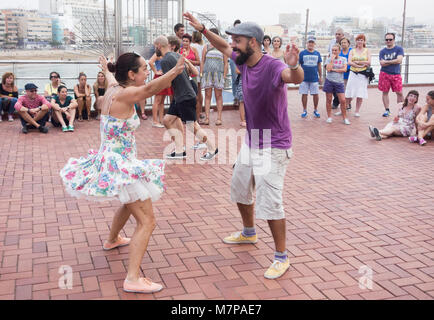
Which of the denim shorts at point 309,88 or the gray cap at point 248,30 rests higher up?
the gray cap at point 248,30

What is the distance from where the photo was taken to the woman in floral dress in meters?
3.62

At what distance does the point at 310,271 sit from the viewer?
13.2 ft

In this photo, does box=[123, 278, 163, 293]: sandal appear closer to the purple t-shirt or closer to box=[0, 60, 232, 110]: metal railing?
the purple t-shirt

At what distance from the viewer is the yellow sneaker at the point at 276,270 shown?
3887 mm

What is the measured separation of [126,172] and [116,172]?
0.08 meters

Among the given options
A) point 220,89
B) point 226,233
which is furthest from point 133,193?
point 220,89

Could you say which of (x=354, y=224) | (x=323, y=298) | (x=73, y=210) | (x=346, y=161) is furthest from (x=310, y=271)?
(x=346, y=161)

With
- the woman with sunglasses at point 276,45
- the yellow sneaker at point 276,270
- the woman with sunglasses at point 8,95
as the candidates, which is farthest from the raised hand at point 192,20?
the woman with sunglasses at point 276,45

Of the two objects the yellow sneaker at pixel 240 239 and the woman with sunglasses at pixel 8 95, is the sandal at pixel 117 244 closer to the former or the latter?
the yellow sneaker at pixel 240 239

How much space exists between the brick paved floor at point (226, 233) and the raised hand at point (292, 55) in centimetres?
163

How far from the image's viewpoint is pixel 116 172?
12.0 ft

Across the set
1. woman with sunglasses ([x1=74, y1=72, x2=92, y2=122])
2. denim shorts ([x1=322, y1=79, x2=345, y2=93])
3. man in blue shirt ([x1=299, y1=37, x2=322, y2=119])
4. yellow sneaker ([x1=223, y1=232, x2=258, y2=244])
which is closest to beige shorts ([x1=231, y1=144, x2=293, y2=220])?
yellow sneaker ([x1=223, y1=232, x2=258, y2=244])

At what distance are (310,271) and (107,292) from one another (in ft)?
5.14
